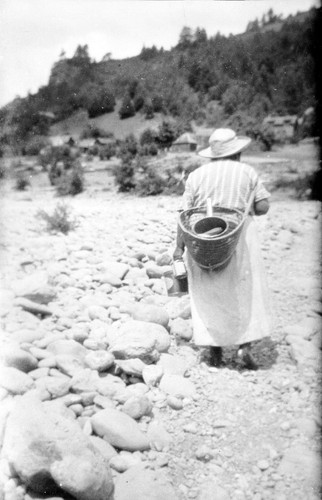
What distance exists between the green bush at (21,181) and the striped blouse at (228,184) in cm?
888

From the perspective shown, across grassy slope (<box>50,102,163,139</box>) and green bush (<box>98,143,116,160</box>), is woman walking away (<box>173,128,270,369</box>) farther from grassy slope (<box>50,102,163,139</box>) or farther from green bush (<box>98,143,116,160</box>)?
green bush (<box>98,143,116,160</box>)

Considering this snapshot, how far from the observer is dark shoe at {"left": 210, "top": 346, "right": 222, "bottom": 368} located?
2.91 m

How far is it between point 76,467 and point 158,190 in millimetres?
9135

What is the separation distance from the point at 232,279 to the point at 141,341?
69cm

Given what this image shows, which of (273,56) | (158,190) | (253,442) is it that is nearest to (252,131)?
(273,56)

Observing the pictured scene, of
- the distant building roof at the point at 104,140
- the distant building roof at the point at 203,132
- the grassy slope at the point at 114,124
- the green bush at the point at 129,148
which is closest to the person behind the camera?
the grassy slope at the point at 114,124

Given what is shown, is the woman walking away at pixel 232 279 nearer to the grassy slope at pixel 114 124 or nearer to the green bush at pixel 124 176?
the grassy slope at pixel 114 124

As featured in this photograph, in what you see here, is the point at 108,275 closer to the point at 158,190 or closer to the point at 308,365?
the point at 308,365

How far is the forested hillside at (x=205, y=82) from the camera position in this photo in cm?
446

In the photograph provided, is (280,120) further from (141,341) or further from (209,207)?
(141,341)

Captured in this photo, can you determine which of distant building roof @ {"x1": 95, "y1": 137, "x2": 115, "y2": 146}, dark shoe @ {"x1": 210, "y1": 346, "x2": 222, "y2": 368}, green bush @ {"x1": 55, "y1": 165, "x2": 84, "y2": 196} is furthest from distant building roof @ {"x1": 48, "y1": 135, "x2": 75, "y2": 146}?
dark shoe @ {"x1": 210, "y1": 346, "x2": 222, "y2": 368}

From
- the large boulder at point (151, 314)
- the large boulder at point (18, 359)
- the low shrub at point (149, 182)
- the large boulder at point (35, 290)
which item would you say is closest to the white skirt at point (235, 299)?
the large boulder at point (151, 314)

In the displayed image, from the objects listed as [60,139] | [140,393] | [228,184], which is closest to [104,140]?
[60,139]

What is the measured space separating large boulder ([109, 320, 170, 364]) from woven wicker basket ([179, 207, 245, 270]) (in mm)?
571
